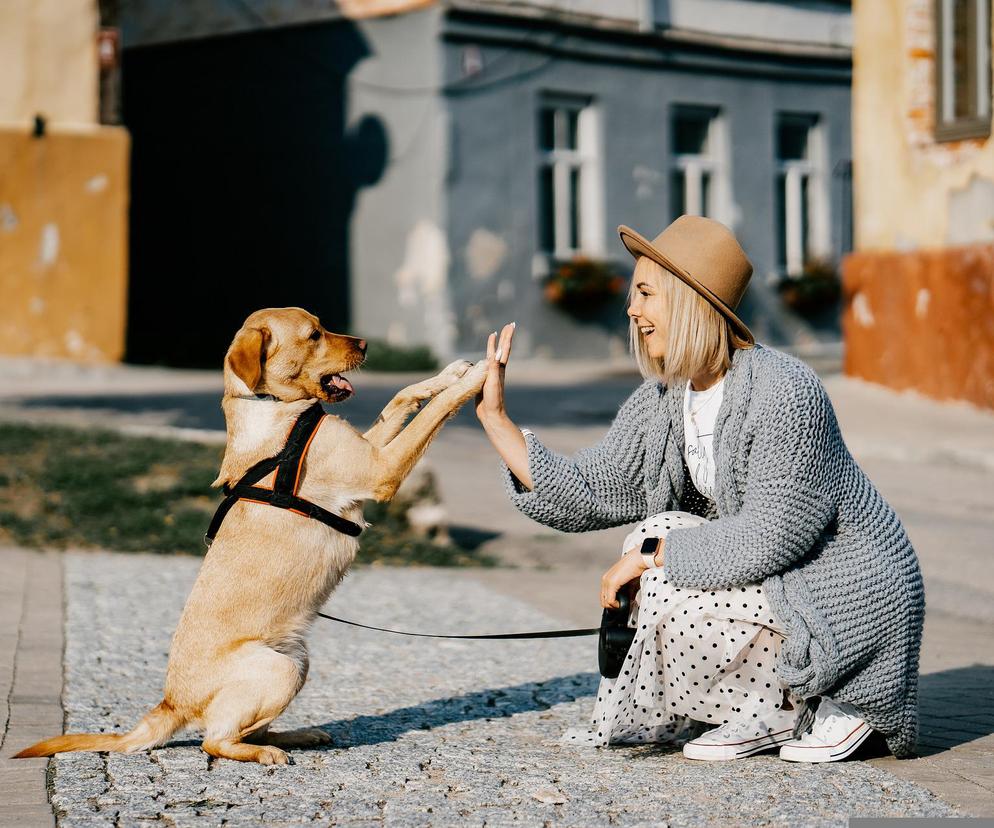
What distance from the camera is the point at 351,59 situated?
19.6 m

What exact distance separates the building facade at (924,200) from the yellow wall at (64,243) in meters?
8.80

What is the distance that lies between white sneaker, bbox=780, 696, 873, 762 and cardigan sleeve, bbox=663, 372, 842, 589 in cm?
48

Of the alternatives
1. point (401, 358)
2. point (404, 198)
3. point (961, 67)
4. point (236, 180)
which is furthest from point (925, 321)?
point (236, 180)

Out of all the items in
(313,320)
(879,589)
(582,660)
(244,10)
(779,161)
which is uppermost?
(244,10)

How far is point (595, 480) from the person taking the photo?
4.55 meters

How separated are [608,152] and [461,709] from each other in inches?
635

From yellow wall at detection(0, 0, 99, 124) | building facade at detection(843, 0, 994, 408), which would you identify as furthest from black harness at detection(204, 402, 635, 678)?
yellow wall at detection(0, 0, 99, 124)

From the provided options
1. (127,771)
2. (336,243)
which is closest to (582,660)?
(127,771)

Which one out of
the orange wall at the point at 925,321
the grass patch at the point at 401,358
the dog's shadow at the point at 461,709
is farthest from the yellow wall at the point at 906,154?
the dog's shadow at the point at 461,709

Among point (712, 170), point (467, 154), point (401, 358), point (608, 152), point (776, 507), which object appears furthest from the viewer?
point (712, 170)

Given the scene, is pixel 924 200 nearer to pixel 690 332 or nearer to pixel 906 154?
pixel 906 154

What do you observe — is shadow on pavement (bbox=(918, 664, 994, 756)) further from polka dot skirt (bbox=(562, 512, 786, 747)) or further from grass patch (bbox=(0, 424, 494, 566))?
grass patch (bbox=(0, 424, 494, 566))

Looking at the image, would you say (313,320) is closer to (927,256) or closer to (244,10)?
(927,256)

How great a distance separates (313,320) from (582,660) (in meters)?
1.99
